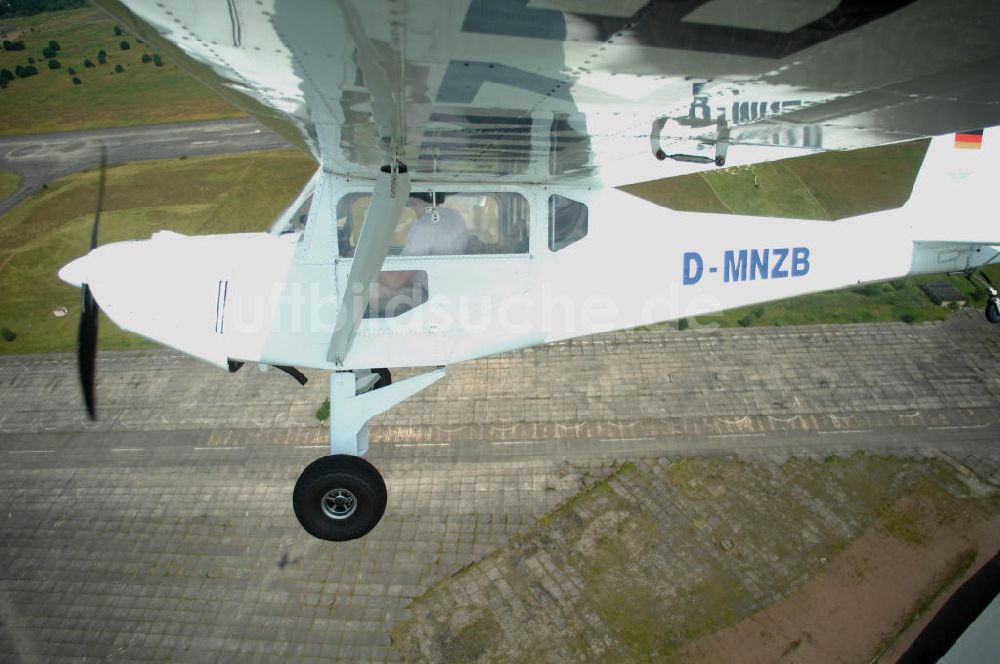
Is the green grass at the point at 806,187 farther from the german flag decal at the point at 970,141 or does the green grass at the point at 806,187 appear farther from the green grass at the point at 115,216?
the green grass at the point at 115,216

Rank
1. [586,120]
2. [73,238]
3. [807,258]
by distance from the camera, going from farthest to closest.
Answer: [73,238] → [807,258] → [586,120]

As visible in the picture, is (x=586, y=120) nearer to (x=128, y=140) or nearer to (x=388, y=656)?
(x=388, y=656)

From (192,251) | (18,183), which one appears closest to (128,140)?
(18,183)

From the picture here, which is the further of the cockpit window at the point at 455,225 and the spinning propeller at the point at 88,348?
the spinning propeller at the point at 88,348

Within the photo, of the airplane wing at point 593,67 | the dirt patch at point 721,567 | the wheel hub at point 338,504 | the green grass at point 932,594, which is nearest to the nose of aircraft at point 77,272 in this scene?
the wheel hub at point 338,504

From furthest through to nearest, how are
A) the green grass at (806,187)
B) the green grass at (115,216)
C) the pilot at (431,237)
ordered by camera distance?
the green grass at (806,187) < the green grass at (115,216) < the pilot at (431,237)

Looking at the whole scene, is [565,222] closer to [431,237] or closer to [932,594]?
[431,237]
